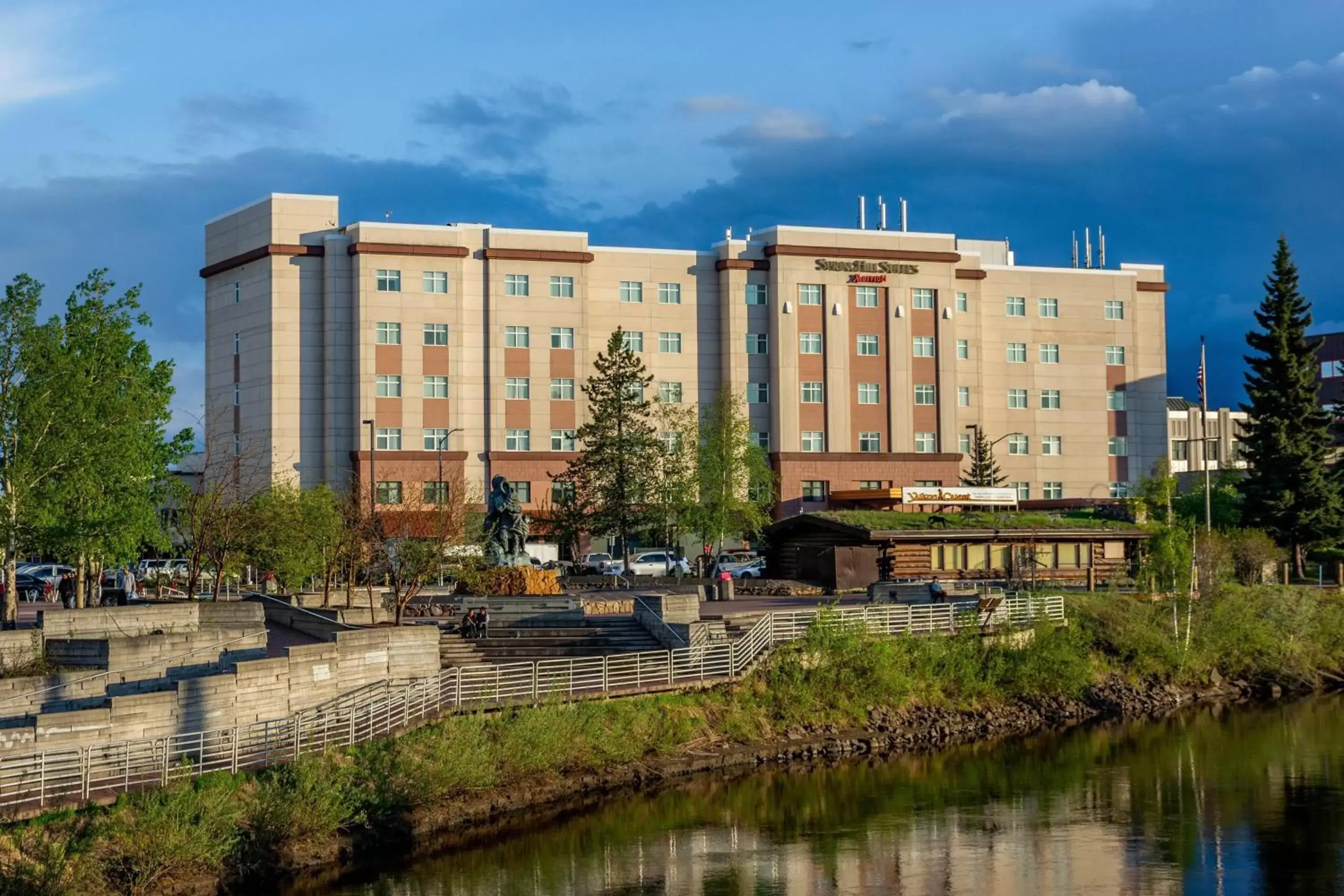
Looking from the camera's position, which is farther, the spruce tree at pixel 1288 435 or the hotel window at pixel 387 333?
the hotel window at pixel 387 333

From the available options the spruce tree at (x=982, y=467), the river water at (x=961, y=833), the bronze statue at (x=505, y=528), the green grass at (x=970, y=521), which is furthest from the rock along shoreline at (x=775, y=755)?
the spruce tree at (x=982, y=467)

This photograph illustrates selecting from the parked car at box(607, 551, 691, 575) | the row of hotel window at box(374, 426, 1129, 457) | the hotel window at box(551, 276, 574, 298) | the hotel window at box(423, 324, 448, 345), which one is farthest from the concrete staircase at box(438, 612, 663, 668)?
the hotel window at box(551, 276, 574, 298)

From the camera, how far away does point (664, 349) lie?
3802 inches

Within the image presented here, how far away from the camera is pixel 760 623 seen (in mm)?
42406

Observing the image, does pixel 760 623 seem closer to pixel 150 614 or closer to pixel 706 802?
pixel 706 802

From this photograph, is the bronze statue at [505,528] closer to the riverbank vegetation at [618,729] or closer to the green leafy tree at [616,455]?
the riverbank vegetation at [618,729]

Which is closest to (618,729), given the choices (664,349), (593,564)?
(593,564)

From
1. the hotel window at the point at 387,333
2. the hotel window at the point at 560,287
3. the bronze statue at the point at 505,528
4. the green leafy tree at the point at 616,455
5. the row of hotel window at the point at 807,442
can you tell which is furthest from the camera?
the hotel window at the point at 560,287

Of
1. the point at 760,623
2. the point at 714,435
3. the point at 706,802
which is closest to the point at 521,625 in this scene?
the point at 760,623

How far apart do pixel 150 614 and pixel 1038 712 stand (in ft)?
86.0

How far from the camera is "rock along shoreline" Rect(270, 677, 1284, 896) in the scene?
27.7m

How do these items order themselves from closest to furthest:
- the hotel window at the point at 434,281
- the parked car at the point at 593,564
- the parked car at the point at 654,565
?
1. the parked car at the point at 593,564
2. the parked car at the point at 654,565
3. the hotel window at the point at 434,281

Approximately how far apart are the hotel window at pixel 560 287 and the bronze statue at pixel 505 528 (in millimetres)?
40919

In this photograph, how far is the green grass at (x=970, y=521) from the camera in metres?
66.1
